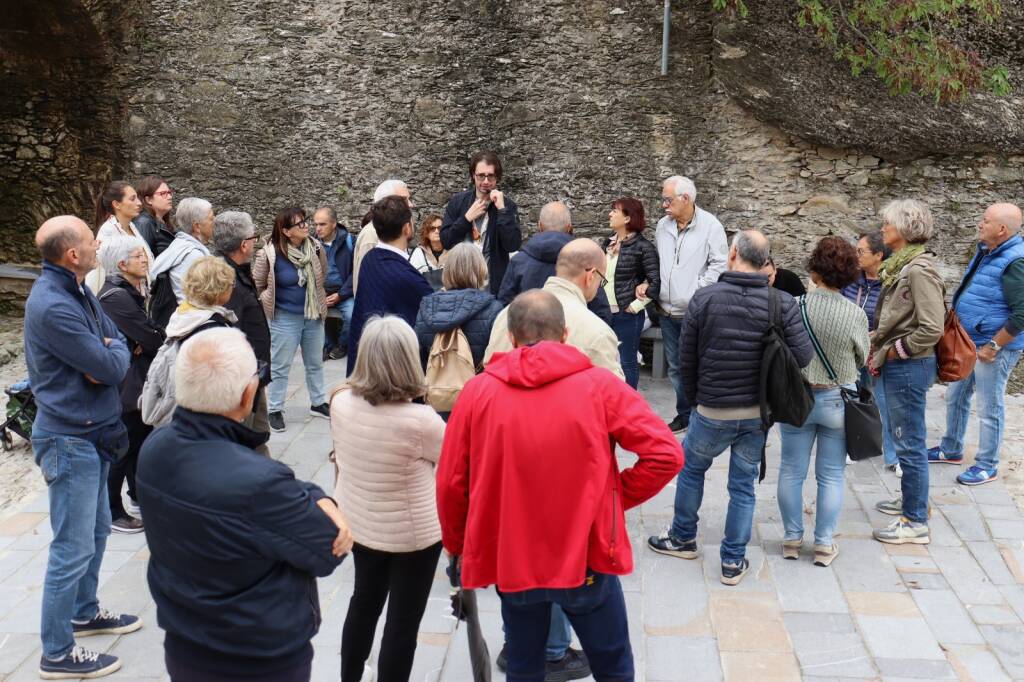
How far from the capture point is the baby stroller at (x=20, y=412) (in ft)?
21.2

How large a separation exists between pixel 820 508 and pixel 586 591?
7.53 feet

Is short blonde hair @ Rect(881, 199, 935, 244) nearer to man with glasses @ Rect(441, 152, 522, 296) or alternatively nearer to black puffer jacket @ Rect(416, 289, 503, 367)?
black puffer jacket @ Rect(416, 289, 503, 367)

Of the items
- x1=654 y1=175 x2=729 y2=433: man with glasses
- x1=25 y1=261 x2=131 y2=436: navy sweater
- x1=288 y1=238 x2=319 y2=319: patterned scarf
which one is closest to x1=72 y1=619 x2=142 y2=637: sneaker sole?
x1=25 y1=261 x2=131 y2=436: navy sweater

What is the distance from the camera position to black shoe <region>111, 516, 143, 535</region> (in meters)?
5.43

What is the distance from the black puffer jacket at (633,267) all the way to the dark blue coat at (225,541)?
4.43 m

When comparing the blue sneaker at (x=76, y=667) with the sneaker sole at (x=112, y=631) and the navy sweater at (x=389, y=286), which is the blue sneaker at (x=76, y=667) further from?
the navy sweater at (x=389, y=286)

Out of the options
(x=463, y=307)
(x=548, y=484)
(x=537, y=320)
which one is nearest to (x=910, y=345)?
(x=463, y=307)

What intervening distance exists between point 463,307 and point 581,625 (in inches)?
74.0

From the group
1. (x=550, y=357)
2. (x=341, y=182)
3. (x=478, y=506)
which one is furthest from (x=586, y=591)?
(x=341, y=182)

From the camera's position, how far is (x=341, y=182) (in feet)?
30.9

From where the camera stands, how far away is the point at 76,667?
13.1 feet

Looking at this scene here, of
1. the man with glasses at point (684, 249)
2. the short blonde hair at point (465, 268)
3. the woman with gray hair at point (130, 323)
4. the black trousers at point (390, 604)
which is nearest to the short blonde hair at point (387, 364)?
the black trousers at point (390, 604)

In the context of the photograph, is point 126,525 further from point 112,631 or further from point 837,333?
point 837,333

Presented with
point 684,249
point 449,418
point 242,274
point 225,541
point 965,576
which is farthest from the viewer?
point 684,249
